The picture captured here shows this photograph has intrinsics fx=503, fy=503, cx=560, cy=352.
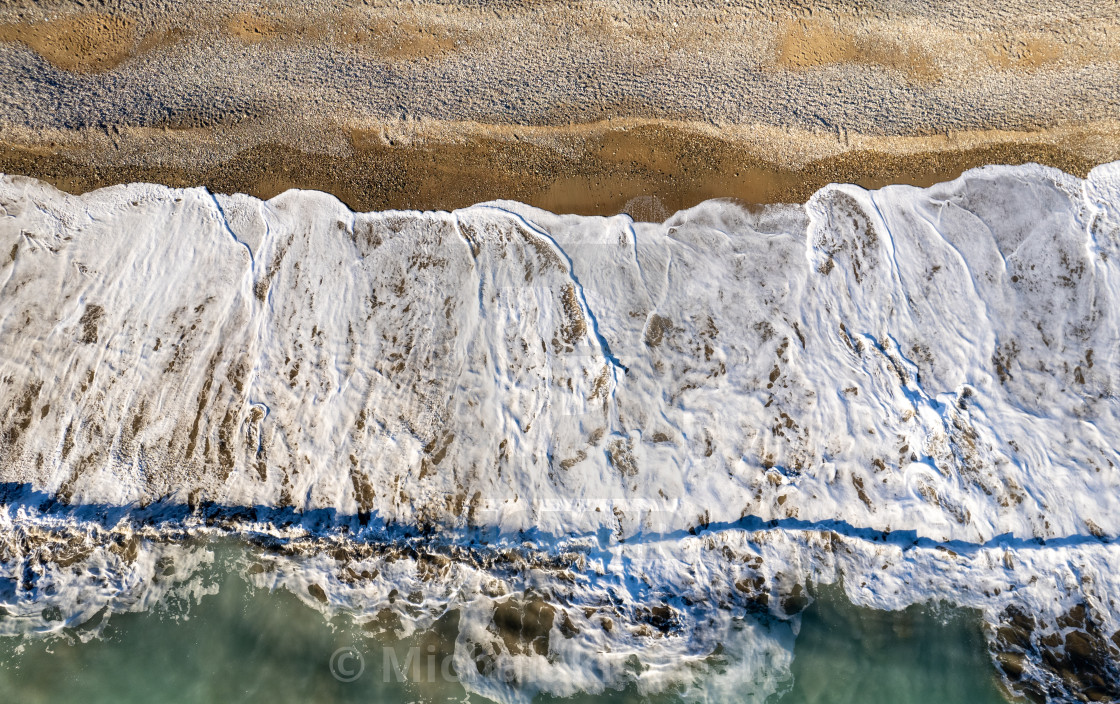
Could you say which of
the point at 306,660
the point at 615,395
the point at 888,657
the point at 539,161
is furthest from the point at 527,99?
the point at 888,657

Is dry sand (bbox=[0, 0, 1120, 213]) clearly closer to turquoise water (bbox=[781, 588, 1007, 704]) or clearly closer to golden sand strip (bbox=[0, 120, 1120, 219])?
golden sand strip (bbox=[0, 120, 1120, 219])

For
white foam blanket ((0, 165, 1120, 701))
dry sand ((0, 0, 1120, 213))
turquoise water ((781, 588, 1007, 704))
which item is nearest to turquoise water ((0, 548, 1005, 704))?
turquoise water ((781, 588, 1007, 704))

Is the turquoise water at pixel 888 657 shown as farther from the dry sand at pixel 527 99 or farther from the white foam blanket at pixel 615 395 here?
the dry sand at pixel 527 99

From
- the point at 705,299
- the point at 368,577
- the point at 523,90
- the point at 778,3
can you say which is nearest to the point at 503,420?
the point at 368,577

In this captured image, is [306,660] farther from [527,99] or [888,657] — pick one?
[527,99]

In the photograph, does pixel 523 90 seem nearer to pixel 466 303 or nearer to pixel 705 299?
pixel 466 303

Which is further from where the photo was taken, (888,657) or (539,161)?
(539,161)
